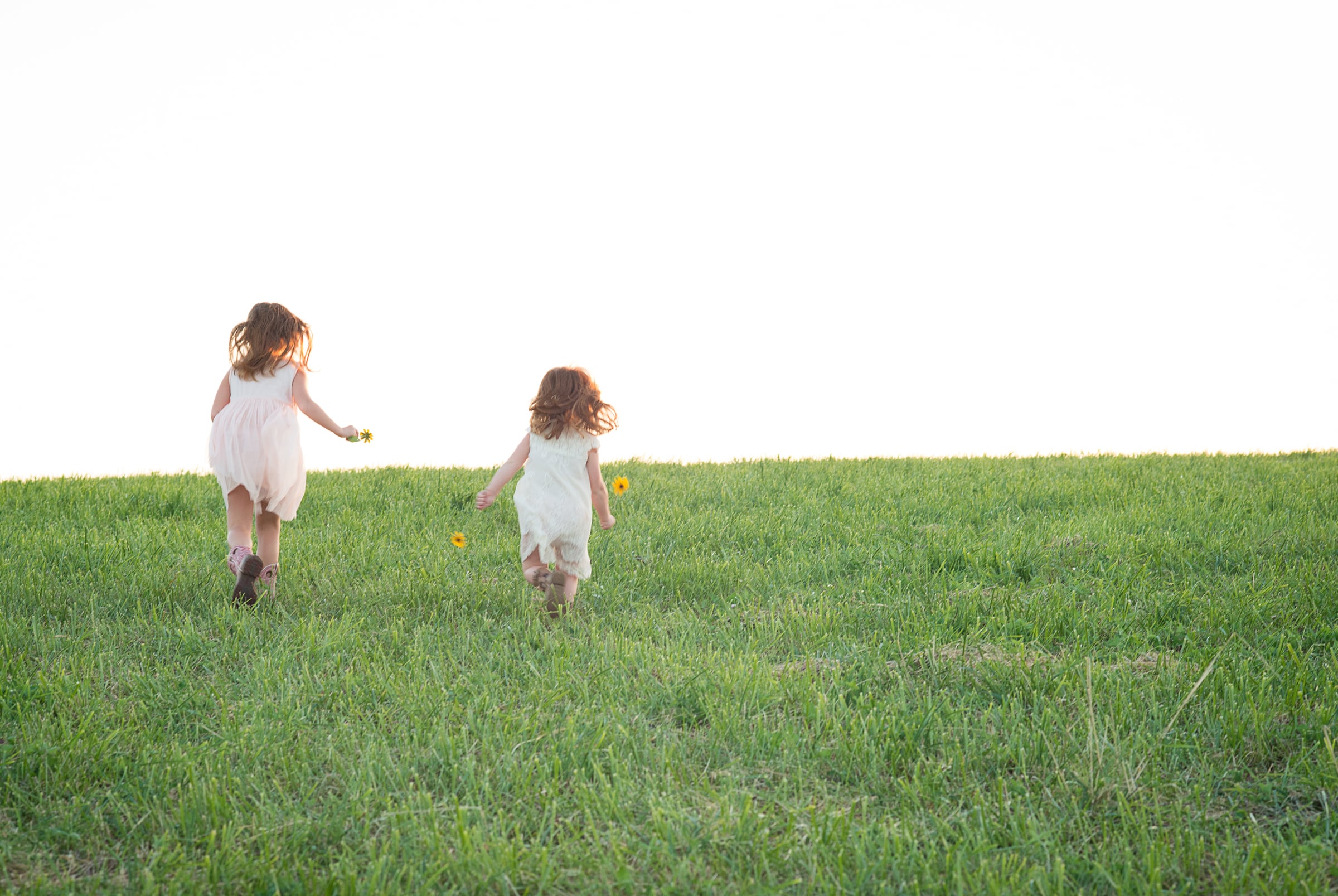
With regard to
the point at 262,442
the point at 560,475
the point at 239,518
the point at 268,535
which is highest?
the point at 262,442

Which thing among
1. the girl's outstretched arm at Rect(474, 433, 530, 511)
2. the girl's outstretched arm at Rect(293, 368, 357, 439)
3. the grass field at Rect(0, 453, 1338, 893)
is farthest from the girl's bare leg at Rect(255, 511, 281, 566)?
the girl's outstretched arm at Rect(474, 433, 530, 511)

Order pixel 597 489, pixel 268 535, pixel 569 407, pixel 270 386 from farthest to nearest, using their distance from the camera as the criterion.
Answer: pixel 268 535 → pixel 270 386 → pixel 597 489 → pixel 569 407

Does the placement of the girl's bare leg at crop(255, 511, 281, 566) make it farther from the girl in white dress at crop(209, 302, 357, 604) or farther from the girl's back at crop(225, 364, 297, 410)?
the girl's back at crop(225, 364, 297, 410)

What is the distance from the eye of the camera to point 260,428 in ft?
19.9

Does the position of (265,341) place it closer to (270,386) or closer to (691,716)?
(270,386)

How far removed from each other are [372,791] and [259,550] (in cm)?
371

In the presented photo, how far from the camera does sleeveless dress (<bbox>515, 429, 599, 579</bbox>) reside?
5766mm

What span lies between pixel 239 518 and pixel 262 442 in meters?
0.65

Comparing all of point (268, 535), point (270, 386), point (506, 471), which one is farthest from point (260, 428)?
point (506, 471)

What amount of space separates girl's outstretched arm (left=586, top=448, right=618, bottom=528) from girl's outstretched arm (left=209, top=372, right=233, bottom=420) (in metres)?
2.63

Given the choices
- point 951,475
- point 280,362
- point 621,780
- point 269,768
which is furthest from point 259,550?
point 951,475

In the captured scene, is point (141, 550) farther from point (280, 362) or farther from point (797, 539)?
point (797, 539)

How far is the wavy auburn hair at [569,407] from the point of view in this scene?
5.75 meters

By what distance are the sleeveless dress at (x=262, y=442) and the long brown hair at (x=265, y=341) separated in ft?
0.20
